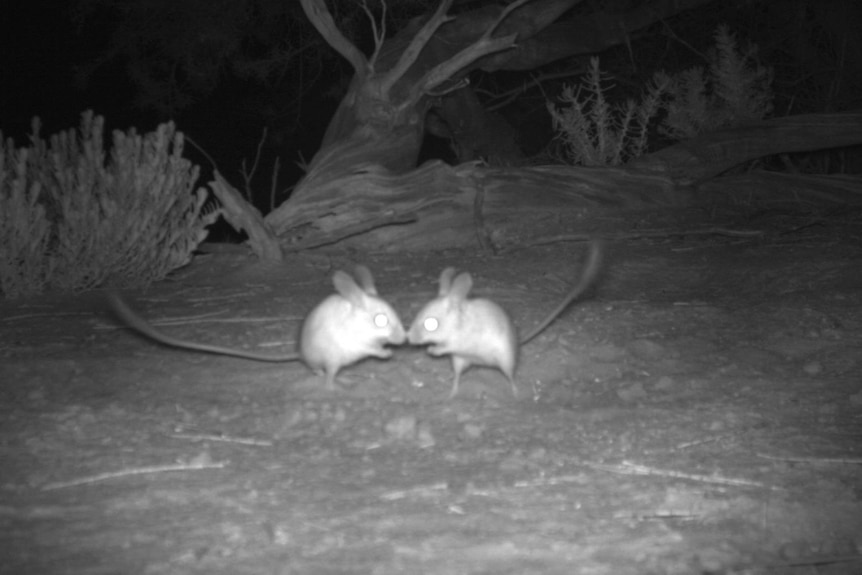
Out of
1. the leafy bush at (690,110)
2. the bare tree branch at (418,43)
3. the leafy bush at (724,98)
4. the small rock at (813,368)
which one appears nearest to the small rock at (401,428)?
the small rock at (813,368)

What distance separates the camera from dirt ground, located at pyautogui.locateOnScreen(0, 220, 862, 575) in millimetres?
3242

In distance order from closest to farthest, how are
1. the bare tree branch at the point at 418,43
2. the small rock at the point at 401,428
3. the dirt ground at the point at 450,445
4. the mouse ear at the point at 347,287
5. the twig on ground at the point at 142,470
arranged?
the dirt ground at the point at 450,445 < the twig on ground at the point at 142,470 < the small rock at the point at 401,428 < the mouse ear at the point at 347,287 < the bare tree branch at the point at 418,43

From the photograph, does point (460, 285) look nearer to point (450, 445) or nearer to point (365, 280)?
point (365, 280)

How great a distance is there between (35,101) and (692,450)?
54.2ft

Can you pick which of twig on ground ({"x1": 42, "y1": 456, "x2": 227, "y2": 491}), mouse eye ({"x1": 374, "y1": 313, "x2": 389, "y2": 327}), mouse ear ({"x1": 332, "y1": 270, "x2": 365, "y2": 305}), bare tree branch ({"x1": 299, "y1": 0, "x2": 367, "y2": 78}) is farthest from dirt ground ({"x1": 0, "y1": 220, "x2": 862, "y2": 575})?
bare tree branch ({"x1": 299, "y1": 0, "x2": 367, "y2": 78})

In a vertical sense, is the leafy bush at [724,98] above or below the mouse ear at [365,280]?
above

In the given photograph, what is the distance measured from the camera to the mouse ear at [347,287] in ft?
15.5

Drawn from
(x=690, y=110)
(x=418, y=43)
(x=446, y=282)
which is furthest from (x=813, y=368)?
(x=690, y=110)

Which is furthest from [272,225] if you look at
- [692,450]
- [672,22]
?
[672,22]

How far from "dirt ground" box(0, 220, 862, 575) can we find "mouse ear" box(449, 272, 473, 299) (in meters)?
0.54

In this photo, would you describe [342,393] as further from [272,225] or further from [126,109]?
[126,109]

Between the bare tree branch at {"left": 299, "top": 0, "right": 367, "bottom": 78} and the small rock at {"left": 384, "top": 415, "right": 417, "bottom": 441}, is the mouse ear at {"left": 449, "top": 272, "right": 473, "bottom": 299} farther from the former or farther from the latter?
the bare tree branch at {"left": 299, "top": 0, "right": 367, "bottom": 78}

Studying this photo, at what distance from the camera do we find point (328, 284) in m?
7.58

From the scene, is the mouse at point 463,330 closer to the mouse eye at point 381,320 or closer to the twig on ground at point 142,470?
the mouse eye at point 381,320
